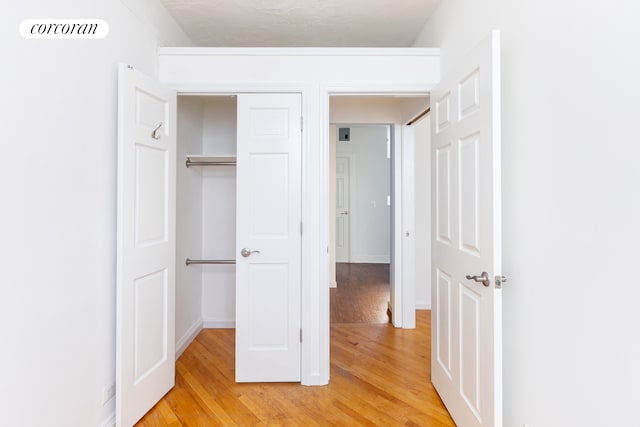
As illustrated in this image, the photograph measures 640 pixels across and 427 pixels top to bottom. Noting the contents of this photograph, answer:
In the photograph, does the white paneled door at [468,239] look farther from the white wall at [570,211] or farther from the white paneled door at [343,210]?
the white paneled door at [343,210]

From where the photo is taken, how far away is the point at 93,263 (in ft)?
5.89

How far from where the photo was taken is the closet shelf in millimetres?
3062

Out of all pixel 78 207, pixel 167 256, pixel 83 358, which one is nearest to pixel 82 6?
pixel 78 207

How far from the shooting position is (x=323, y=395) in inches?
91.8

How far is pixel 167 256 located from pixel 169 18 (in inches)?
69.1

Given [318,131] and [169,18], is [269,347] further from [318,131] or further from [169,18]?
[169,18]

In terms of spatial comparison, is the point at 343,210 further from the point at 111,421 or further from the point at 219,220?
the point at 111,421

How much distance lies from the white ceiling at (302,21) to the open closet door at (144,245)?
76cm

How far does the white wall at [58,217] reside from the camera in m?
1.33

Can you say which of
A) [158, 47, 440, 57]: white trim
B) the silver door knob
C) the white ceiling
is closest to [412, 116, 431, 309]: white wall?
the white ceiling

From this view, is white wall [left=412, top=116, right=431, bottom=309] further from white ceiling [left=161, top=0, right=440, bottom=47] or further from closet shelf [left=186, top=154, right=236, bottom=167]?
closet shelf [left=186, top=154, right=236, bottom=167]

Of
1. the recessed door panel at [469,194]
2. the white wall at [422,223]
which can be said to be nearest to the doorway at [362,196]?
the white wall at [422,223]

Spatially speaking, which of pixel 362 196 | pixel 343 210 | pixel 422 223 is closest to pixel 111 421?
pixel 422 223

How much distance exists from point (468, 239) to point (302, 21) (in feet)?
6.71
